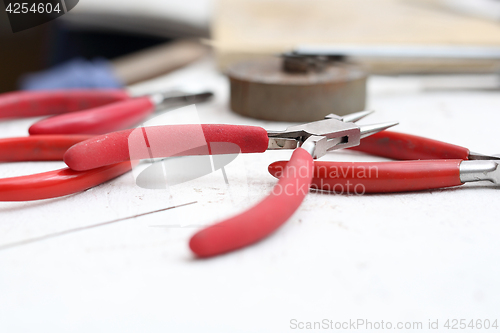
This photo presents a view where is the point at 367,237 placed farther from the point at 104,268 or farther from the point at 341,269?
the point at 104,268

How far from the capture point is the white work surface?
305 millimetres

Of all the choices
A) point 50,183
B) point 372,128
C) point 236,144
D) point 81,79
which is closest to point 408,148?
point 372,128

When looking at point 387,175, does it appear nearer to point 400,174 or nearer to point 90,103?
point 400,174

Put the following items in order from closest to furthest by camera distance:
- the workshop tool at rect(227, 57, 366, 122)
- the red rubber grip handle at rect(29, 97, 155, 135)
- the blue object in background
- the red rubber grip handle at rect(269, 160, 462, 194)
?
the red rubber grip handle at rect(269, 160, 462, 194) → the red rubber grip handle at rect(29, 97, 155, 135) → the workshop tool at rect(227, 57, 366, 122) → the blue object in background

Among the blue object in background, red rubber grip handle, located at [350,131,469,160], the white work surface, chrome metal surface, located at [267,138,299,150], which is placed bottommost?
the white work surface

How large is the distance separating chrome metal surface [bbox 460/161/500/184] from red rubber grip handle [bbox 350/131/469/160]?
28 millimetres

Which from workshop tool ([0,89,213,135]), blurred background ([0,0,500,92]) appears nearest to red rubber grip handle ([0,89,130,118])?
workshop tool ([0,89,213,135])

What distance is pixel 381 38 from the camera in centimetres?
103

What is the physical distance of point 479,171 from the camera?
1.42 feet

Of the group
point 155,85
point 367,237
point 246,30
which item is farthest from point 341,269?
point 246,30

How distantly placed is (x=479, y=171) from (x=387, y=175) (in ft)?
0.31

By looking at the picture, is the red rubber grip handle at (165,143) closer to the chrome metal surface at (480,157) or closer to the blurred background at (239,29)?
the chrome metal surface at (480,157)

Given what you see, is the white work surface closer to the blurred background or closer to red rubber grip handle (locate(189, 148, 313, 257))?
red rubber grip handle (locate(189, 148, 313, 257))

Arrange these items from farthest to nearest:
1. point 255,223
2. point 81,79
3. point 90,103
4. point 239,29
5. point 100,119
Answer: point 239,29 → point 81,79 → point 90,103 → point 100,119 → point 255,223
